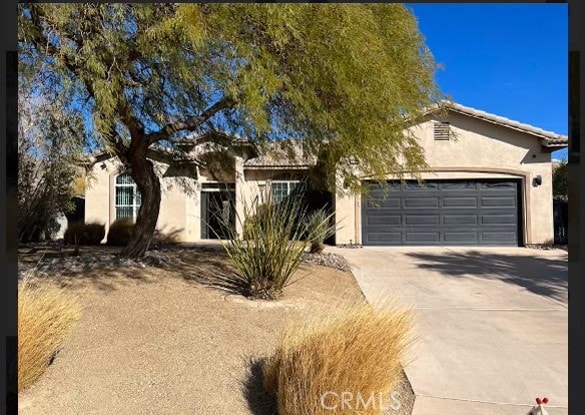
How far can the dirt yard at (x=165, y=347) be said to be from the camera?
14.1 feet

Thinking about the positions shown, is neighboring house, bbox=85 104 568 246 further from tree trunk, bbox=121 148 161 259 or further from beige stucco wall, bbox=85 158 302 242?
tree trunk, bbox=121 148 161 259

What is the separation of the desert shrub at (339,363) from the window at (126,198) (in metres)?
16.8

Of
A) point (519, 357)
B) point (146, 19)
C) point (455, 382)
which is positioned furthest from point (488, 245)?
point (146, 19)

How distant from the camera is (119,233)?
18406 mm

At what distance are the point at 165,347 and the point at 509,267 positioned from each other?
407 inches

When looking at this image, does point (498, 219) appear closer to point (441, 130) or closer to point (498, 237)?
point (498, 237)

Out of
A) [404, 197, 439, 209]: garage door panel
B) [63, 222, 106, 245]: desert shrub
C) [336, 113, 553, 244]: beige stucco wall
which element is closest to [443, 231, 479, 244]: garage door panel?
[404, 197, 439, 209]: garage door panel

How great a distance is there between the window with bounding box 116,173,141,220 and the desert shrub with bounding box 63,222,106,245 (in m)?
1.24

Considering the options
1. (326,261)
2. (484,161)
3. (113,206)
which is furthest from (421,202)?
(113,206)

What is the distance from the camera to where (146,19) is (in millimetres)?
5586

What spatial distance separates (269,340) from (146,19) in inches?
161

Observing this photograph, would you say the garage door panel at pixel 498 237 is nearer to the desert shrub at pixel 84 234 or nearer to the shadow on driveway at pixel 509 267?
the shadow on driveway at pixel 509 267

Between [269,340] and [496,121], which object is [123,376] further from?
[496,121]

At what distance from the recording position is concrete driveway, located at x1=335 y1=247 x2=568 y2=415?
4555mm
